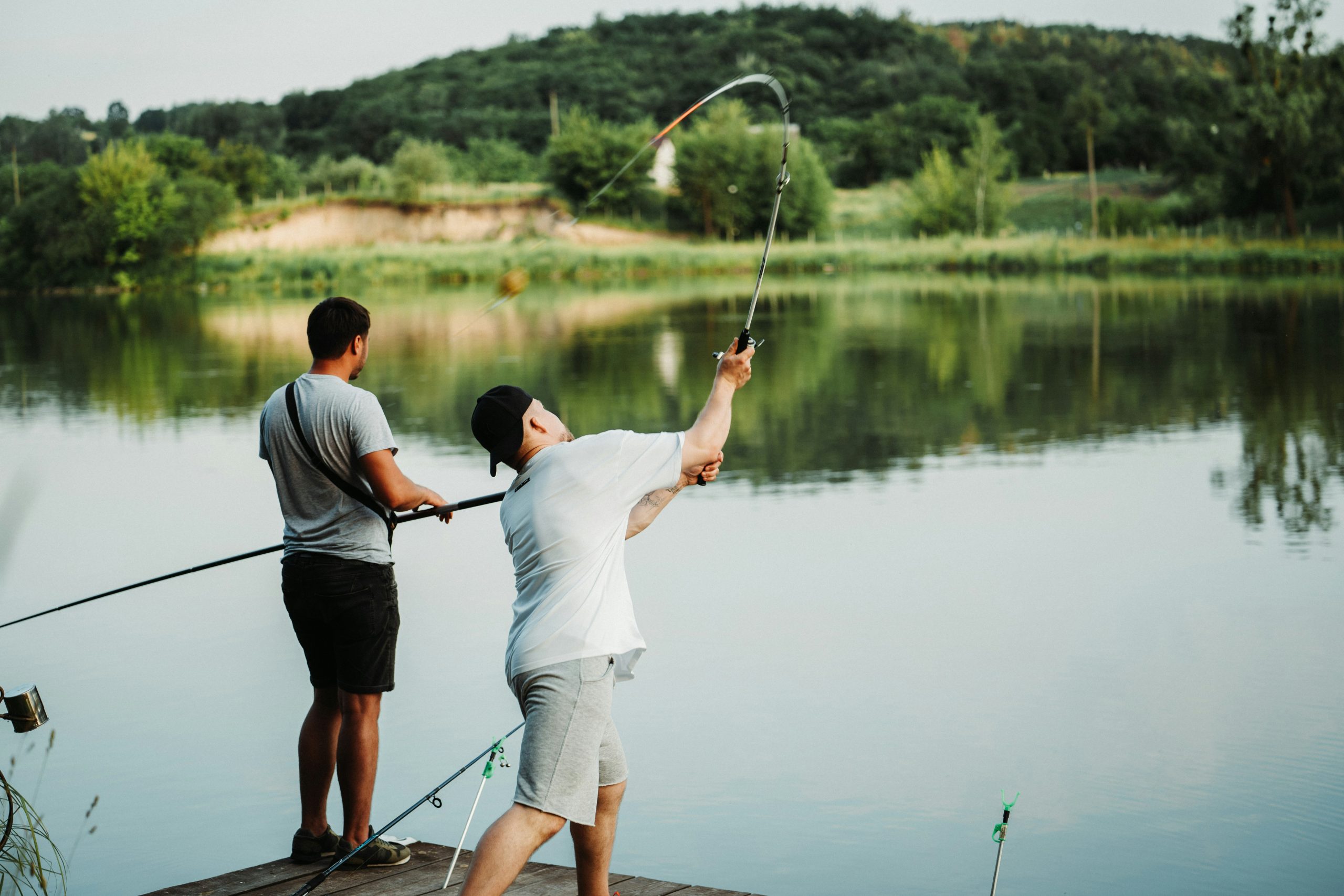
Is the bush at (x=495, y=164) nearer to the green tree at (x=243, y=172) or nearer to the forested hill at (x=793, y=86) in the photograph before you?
the green tree at (x=243, y=172)

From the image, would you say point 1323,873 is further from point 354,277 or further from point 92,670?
point 354,277

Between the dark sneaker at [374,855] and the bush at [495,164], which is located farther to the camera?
the bush at [495,164]

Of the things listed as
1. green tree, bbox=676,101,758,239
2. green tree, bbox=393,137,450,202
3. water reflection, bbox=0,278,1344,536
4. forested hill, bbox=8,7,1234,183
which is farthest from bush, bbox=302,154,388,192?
water reflection, bbox=0,278,1344,536

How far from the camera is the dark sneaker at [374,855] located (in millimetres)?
4398

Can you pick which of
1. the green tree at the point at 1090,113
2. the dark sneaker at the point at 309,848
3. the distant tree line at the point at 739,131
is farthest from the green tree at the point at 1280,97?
the dark sneaker at the point at 309,848

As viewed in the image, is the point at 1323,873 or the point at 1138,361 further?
the point at 1138,361

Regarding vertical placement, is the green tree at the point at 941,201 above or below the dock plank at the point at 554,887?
above

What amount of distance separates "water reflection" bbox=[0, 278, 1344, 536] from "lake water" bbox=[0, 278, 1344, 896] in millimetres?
147

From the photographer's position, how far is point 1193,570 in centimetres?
917

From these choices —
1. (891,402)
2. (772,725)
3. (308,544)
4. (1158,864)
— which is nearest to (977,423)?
(891,402)

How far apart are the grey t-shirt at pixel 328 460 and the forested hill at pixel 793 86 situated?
306ft

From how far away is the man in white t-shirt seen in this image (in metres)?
3.36

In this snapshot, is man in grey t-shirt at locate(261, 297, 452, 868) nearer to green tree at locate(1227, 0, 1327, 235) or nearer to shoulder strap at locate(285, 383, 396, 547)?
shoulder strap at locate(285, 383, 396, 547)

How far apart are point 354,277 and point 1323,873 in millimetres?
68787
